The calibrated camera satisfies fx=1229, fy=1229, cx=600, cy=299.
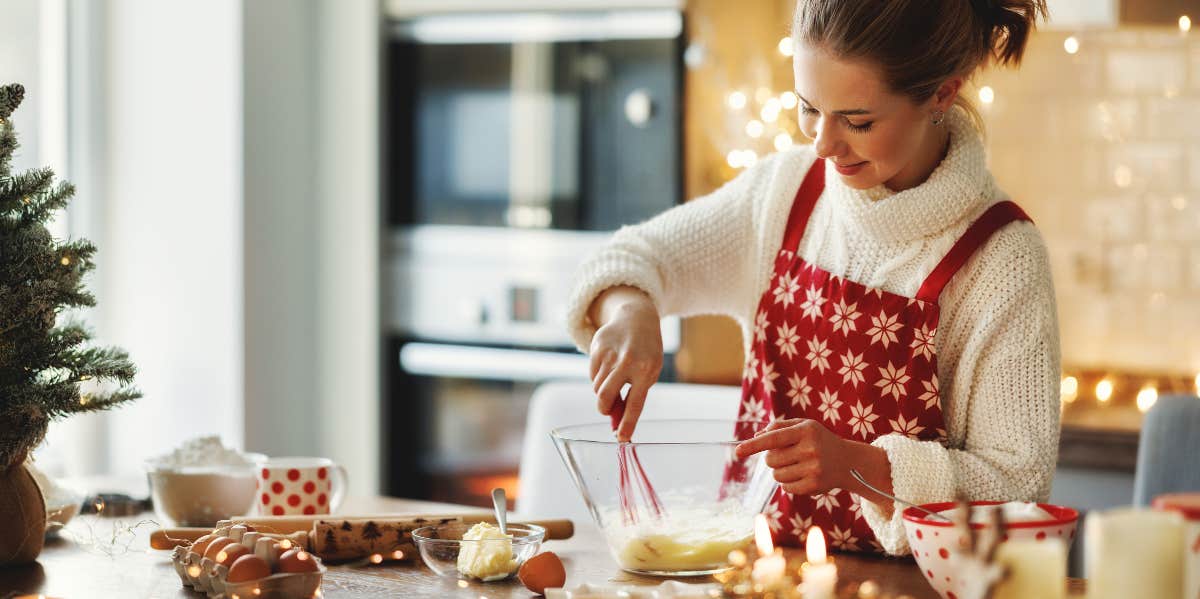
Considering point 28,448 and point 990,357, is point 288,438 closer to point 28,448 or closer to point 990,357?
point 28,448

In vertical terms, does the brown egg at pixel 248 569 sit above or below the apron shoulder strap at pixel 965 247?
below

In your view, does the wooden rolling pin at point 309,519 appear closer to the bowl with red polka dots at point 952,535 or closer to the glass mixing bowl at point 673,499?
the glass mixing bowl at point 673,499

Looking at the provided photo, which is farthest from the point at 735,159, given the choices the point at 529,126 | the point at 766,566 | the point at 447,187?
the point at 766,566

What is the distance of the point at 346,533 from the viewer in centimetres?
122

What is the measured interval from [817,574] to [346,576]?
480mm

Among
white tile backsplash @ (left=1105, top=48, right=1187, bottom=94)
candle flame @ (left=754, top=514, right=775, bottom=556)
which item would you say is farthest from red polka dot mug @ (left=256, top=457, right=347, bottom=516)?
white tile backsplash @ (left=1105, top=48, right=1187, bottom=94)

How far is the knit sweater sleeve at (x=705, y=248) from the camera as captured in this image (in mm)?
1499

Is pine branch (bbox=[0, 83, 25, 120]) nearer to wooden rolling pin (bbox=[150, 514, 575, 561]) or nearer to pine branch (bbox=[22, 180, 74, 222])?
pine branch (bbox=[22, 180, 74, 222])

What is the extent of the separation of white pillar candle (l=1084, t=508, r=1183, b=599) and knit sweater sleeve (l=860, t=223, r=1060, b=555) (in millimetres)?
464

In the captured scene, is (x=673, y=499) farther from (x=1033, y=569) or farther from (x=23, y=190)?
(x=23, y=190)

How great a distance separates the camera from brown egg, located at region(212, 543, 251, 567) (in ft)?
3.50

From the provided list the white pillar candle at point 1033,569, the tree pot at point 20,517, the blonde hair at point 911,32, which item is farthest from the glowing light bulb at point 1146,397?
the tree pot at point 20,517

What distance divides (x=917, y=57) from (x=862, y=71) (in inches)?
2.4

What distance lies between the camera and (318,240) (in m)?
3.37
